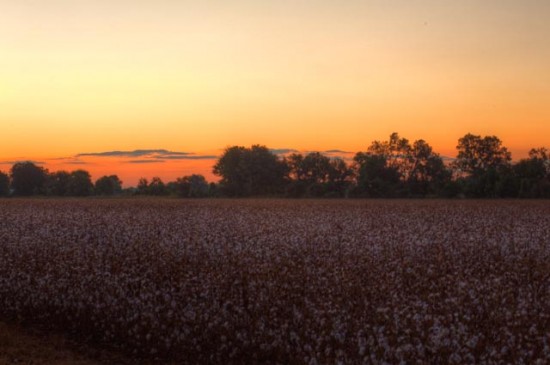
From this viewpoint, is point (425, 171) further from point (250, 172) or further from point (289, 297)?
point (289, 297)

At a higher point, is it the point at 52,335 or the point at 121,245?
the point at 121,245

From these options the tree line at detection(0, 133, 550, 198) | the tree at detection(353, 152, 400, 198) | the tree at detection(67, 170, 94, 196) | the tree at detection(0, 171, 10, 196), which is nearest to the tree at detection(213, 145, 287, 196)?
the tree line at detection(0, 133, 550, 198)

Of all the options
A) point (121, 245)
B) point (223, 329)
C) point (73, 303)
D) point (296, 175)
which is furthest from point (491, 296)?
point (296, 175)

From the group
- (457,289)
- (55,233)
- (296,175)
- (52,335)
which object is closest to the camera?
(52,335)

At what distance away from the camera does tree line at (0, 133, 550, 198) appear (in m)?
61.5

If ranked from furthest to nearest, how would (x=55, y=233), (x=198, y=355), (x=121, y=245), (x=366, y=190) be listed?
(x=366, y=190) < (x=55, y=233) < (x=121, y=245) < (x=198, y=355)

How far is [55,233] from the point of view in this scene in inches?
687

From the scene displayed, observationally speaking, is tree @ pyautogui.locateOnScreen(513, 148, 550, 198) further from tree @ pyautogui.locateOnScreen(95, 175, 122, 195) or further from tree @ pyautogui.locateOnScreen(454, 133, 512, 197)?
tree @ pyautogui.locateOnScreen(95, 175, 122, 195)

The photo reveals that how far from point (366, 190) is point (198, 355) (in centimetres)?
6014

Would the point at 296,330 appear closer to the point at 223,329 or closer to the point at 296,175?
the point at 223,329

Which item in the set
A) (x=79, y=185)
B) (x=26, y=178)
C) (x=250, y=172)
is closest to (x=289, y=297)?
(x=250, y=172)

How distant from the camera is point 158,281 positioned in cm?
1141

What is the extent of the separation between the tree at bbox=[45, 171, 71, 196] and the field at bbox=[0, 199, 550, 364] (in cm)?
7883

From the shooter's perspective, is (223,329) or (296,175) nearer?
(223,329)
